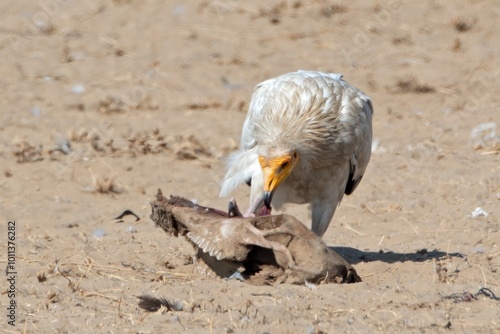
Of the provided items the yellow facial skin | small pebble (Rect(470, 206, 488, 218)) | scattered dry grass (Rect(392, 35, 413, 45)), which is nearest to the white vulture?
the yellow facial skin

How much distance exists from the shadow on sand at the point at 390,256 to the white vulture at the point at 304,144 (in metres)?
0.32

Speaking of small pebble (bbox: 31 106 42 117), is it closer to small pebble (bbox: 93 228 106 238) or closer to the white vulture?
small pebble (bbox: 93 228 106 238)

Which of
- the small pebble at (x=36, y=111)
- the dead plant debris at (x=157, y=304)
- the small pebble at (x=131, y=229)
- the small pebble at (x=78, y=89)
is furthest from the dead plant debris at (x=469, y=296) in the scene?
the small pebble at (x=78, y=89)

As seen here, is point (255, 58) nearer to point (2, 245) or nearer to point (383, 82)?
point (383, 82)

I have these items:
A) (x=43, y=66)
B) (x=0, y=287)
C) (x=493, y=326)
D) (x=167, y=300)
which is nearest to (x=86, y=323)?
(x=167, y=300)

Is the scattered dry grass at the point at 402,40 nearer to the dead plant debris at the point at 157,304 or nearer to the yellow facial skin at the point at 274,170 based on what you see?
the yellow facial skin at the point at 274,170

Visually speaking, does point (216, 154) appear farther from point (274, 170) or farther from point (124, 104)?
point (274, 170)

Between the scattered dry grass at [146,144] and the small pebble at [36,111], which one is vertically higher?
the scattered dry grass at [146,144]

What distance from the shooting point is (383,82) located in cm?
1287

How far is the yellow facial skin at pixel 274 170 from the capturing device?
6.22 m

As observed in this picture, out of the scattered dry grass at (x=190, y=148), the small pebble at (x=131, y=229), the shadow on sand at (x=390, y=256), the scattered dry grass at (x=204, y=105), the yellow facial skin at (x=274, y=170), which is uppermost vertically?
the yellow facial skin at (x=274, y=170)

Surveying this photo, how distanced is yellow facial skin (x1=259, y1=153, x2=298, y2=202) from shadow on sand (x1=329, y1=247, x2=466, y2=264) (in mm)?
970

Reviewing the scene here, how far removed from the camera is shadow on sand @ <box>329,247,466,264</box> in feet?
22.4

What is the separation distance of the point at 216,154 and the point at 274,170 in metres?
4.15
